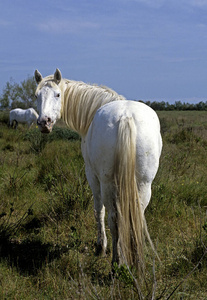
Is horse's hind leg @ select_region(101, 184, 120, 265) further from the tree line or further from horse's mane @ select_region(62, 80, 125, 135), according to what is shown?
the tree line

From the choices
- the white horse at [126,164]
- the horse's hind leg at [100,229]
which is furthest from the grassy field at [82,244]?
the white horse at [126,164]

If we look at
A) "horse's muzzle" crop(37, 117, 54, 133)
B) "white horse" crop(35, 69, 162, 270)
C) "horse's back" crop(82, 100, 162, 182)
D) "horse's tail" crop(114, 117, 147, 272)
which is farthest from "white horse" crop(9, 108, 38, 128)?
"horse's tail" crop(114, 117, 147, 272)

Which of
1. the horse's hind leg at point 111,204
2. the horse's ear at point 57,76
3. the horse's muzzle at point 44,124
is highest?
the horse's ear at point 57,76

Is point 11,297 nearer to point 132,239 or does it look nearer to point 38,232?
point 132,239

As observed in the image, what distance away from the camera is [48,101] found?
3.22 meters

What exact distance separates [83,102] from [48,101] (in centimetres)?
41

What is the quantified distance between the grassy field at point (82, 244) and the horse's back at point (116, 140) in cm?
65

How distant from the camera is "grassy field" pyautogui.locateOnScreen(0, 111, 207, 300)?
224 cm

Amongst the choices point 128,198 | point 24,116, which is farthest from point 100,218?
point 24,116

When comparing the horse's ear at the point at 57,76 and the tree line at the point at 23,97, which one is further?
the tree line at the point at 23,97

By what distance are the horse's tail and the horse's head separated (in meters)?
1.18

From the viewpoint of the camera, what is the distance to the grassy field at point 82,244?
2.24 metres

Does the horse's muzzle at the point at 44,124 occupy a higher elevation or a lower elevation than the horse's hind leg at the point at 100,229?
higher

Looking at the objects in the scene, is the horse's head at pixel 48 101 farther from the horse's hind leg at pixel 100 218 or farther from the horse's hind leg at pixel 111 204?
the horse's hind leg at pixel 111 204
